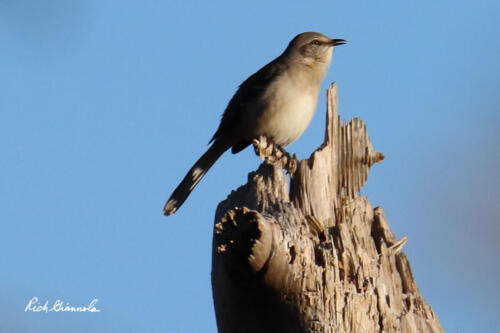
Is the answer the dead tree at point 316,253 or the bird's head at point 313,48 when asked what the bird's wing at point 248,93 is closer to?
the bird's head at point 313,48

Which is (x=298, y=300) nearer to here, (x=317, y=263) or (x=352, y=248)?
(x=317, y=263)

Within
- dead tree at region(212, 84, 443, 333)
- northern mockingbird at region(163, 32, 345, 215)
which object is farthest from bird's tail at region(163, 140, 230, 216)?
dead tree at region(212, 84, 443, 333)

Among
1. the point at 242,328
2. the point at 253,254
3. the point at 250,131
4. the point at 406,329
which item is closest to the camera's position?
the point at 253,254

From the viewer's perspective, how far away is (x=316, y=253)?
412cm

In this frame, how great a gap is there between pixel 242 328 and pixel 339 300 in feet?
1.87

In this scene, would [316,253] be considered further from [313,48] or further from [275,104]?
[313,48]

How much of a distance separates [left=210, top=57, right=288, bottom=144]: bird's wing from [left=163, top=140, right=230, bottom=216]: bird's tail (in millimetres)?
138

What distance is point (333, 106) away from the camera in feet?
17.9

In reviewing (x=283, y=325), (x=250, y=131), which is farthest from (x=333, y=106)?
(x=250, y=131)

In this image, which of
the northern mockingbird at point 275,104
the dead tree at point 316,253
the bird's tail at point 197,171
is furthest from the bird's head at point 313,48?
the dead tree at point 316,253

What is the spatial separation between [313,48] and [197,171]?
203 cm

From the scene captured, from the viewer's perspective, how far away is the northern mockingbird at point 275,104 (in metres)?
7.91

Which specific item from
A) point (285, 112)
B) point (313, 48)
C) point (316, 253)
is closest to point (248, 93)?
point (285, 112)

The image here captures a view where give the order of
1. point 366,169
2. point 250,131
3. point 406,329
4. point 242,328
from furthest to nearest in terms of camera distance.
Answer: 1. point 250,131
2. point 366,169
3. point 406,329
4. point 242,328
